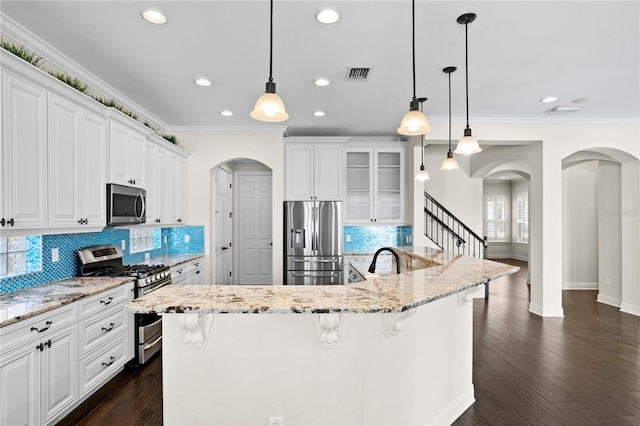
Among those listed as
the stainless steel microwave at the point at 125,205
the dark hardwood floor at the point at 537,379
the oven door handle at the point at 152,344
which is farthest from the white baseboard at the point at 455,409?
the stainless steel microwave at the point at 125,205

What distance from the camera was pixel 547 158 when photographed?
201 inches

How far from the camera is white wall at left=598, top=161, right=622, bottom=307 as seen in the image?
5.77 metres

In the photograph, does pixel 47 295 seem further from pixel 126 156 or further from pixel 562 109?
pixel 562 109

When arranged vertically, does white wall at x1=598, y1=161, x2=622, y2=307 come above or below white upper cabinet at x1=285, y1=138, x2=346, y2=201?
below

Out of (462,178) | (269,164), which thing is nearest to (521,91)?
(269,164)

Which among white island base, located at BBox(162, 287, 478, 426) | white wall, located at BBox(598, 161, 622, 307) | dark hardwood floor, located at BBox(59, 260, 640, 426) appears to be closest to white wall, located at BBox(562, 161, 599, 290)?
white wall, located at BBox(598, 161, 622, 307)

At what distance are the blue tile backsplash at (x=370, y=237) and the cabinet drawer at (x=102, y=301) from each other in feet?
12.4

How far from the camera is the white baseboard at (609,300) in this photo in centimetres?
576

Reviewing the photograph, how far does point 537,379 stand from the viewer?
124 inches

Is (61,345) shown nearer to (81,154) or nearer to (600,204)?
(81,154)

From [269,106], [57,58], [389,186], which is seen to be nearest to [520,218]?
[389,186]

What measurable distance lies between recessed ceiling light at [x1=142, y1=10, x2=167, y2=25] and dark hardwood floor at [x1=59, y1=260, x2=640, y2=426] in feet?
9.47

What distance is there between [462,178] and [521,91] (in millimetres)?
4459

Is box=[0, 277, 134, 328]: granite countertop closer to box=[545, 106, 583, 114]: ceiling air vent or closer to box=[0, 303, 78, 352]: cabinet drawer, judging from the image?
box=[0, 303, 78, 352]: cabinet drawer
